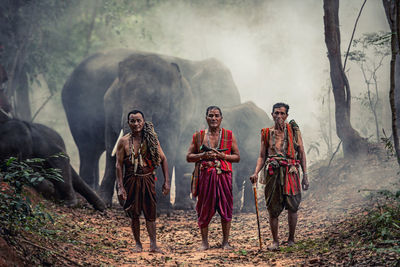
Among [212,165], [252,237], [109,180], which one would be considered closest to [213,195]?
[212,165]

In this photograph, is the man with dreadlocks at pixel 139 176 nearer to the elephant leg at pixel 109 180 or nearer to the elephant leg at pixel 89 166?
the elephant leg at pixel 109 180

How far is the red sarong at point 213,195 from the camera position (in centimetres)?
647

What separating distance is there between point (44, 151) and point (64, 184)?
730 millimetres

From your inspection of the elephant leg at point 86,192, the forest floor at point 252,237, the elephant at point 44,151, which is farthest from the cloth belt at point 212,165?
the elephant leg at point 86,192

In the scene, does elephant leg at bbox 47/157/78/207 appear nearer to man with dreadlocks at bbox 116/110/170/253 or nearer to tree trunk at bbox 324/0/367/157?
man with dreadlocks at bbox 116/110/170/253

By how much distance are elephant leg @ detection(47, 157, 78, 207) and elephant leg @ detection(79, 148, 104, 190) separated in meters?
4.81

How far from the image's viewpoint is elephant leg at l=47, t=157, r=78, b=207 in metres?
9.25

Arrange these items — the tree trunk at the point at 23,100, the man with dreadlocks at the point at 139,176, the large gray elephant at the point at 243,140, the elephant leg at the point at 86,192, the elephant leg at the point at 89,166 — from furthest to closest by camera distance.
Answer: the tree trunk at the point at 23,100, the elephant leg at the point at 89,166, the large gray elephant at the point at 243,140, the elephant leg at the point at 86,192, the man with dreadlocks at the point at 139,176

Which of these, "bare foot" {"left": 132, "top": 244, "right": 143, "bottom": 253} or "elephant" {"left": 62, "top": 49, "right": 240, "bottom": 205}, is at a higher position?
"elephant" {"left": 62, "top": 49, "right": 240, "bottom": 205}

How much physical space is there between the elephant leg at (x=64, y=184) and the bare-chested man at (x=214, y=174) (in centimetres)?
356

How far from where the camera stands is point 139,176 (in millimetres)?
6395

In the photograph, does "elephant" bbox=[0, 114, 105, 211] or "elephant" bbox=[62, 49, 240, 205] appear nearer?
"elephant" bbox=[0, 114, 105, 211]

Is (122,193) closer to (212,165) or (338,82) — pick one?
(212,165)

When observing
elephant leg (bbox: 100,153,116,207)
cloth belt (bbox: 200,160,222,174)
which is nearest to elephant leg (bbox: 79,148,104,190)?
elephant leg (bbox: 100,153,116,207)
